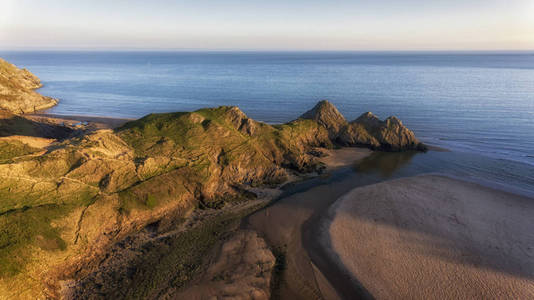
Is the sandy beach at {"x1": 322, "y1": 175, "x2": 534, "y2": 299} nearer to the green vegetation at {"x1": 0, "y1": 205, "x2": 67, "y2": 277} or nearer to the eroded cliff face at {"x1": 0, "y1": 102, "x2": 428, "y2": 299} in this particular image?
the eroded cliff face at {"x1": 0, "y1": 102, "x2": 428, "y2": 299}

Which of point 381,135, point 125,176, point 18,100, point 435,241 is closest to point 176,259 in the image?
point 125,176

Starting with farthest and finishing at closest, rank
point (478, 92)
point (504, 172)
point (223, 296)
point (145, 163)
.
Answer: point (478, 92) → point (504, 172) → point (145, 163) → point (223, 296)

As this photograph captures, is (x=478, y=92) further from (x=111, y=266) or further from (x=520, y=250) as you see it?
(x=111, y=266)

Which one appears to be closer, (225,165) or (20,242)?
(20,242)

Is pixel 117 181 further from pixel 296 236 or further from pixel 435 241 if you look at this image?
pixel 435 241

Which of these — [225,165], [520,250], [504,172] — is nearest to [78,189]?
[225,165]

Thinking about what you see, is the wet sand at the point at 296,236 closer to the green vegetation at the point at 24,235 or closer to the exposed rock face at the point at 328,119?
the green vegetation at the point at 24,235

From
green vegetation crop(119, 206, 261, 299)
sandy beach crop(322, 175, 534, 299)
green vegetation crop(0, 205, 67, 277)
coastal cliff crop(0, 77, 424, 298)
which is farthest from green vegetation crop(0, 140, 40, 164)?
sandy beach crop(322, 175, 534, 299)
